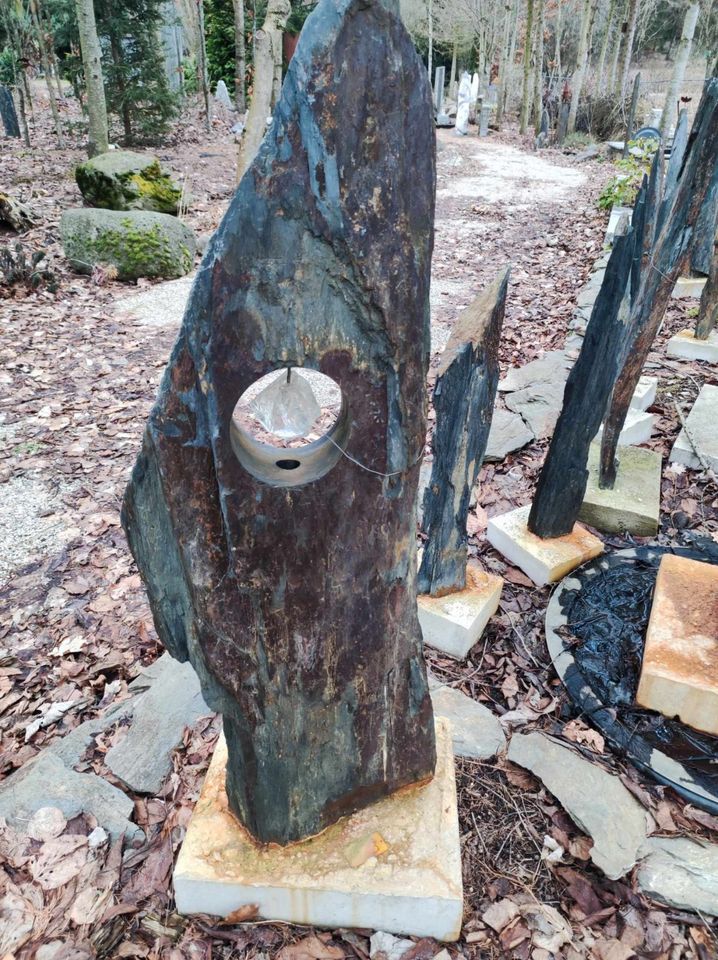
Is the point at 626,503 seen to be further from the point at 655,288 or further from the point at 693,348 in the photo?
the point at 693,348

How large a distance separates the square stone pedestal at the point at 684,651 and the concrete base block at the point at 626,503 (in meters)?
0.81

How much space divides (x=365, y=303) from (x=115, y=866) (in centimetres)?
210

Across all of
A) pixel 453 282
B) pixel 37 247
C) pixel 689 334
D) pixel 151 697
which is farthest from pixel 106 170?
pixel 151 697

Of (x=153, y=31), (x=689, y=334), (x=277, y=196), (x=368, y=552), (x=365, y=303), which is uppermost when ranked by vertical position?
(x=153, y=31)

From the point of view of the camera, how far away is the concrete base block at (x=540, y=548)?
3439 mm

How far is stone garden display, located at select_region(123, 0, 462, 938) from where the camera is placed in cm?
118

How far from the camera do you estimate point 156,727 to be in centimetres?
269

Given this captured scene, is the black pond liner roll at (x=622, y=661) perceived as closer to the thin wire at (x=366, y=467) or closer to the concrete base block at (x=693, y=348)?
the thin wire at (x=366, y=467)

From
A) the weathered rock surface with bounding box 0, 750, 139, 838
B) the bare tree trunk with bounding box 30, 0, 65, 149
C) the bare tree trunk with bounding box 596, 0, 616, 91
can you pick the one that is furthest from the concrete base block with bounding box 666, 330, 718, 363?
the bare tree trunk with bounding box 596, 0, 616, 91

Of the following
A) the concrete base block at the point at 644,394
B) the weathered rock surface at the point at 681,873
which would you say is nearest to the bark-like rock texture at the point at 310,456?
the weathered rock surface at the point at 681,873

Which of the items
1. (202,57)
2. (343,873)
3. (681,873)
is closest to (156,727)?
(343,873)

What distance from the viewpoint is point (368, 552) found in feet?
5.31

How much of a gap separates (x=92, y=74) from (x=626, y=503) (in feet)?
36.5

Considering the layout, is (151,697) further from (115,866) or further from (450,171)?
(450,171)
